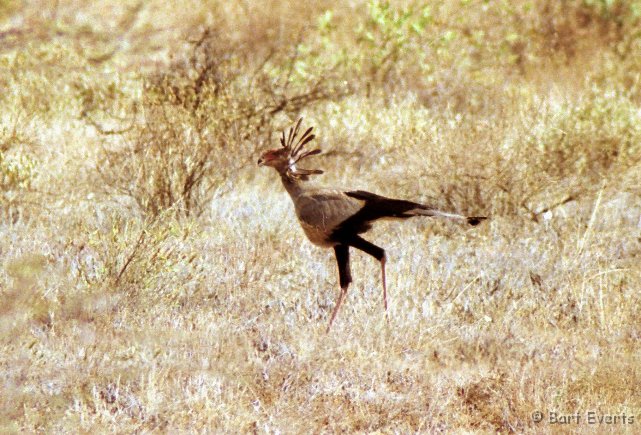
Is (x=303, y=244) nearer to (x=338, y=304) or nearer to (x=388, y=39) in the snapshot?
(x=338, y=304)

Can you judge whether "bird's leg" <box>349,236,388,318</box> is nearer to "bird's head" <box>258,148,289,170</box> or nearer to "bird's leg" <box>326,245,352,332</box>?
"bird's leg" <box>326,245,352,332</box>

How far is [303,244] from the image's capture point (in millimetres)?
6465

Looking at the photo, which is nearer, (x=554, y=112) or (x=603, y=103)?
(x=603, y=103)

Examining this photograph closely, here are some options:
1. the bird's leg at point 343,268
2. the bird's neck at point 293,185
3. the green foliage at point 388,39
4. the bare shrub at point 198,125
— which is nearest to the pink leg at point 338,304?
the bird's leg at point 343,268

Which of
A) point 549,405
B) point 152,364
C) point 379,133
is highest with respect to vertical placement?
point 379,133

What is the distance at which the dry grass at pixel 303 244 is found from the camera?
4309 millimetres

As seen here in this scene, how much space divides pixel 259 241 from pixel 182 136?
1.05 m

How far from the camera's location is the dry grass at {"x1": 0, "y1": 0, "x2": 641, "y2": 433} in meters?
4.31

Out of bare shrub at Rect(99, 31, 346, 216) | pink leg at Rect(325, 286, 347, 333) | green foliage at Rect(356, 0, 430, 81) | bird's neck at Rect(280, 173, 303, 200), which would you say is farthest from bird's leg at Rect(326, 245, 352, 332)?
green foliage at Rect(356, 0, 430, 81)

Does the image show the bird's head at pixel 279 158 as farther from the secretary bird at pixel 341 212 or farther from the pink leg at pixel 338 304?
the pink leg at pixel 338 304

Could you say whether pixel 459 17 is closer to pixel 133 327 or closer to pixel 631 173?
pixel 631 173

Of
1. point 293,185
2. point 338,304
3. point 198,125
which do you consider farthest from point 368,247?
point 198,125

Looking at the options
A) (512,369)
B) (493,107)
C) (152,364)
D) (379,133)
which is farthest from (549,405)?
(493,107)

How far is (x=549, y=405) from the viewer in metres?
4.34
